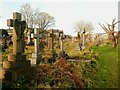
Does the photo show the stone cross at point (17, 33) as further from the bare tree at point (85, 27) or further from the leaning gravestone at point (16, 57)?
the bare tree at point (85, 27)

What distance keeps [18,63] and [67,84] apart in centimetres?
211

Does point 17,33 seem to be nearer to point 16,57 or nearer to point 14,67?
point 16,57

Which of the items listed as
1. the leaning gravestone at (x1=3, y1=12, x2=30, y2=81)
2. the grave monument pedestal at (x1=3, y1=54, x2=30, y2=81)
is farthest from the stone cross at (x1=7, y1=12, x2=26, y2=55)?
the grave monument pedestal at (x1=3, y1=54, x2=30, y2=81)

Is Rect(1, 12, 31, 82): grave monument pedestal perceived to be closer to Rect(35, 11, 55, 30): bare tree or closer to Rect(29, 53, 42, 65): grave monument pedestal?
Rect(29, 53, 42, 65): grave monument pedestal

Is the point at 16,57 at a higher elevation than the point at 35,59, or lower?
higher

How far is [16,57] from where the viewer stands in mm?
7328

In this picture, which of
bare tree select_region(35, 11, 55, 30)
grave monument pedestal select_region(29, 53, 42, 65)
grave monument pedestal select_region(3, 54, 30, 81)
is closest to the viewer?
grave monument pedestal select_region(3, 54, 30, 81)

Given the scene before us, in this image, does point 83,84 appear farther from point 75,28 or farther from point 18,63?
point 75,28

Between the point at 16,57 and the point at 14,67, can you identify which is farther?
the point at 16,57

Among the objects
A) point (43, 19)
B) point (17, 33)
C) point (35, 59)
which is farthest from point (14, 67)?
point (43, 19)

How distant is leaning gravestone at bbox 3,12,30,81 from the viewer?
659 centimetres

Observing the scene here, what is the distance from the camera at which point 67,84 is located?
6363mm

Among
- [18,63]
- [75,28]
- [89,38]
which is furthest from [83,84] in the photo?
[75,28]

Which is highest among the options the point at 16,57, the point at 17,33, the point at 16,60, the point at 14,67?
the point at 17,33
